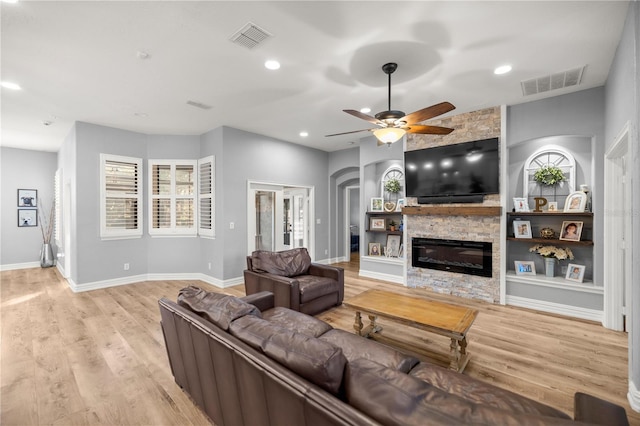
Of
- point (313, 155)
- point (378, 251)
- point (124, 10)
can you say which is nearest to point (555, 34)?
point (124, 10)

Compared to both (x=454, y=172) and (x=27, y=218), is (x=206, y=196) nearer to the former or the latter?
(x=454, y=172)

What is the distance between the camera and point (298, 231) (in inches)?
293

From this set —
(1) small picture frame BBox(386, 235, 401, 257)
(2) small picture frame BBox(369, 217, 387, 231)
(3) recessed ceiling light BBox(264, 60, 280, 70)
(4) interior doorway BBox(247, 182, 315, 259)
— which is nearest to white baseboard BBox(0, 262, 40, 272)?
(4) interior doorway BBox(247, 182, 315, 259)

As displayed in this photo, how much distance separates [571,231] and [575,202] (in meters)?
0.41

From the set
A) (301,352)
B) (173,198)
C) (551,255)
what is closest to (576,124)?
(551,255)

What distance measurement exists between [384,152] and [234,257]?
370 cm

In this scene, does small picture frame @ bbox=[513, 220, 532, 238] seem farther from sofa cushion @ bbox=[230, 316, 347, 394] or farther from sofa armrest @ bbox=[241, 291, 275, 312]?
sofa cushion @ bbox=[230, 316, 347, 394]

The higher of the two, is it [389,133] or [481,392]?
[389,133]

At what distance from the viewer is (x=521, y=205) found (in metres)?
4.43

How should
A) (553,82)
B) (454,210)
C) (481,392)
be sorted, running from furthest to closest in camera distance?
(454,210) → (553,82) → (481,392)

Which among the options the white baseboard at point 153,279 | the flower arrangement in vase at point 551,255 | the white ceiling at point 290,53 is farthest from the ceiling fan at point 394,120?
the white baseboard at point 153,279

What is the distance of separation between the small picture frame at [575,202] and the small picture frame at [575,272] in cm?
78

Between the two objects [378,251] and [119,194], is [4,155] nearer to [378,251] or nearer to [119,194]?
[119,194]

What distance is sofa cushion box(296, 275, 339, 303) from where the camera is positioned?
3.72 meters
